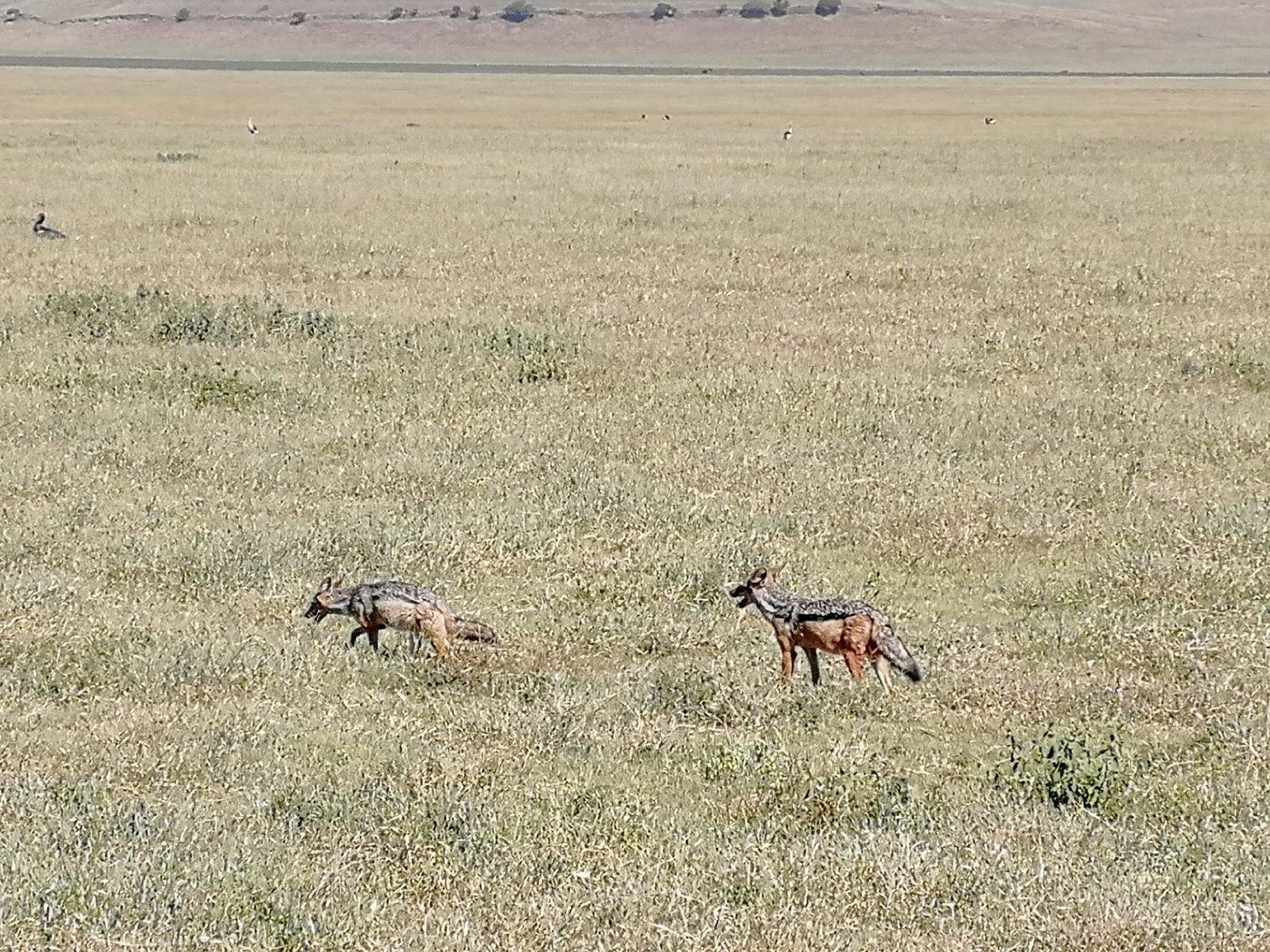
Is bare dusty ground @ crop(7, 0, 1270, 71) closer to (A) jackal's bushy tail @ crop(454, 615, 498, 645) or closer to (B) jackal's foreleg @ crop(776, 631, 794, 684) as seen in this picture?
(A) jackal's bushy tail @ crop(454, 615, 498, 645)

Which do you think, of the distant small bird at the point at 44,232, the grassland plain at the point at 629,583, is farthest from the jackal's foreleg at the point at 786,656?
the distant small bird at the point at 44,232

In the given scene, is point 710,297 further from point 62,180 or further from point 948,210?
point 62,180

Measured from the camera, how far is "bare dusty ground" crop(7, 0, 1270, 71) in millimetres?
164625

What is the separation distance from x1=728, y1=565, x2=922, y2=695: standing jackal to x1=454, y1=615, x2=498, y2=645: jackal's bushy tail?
1606 mm

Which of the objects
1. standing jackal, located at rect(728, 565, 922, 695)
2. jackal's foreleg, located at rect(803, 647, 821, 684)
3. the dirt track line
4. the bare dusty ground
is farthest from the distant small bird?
the bare dusty ground

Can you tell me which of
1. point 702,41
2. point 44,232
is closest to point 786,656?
point 44,232

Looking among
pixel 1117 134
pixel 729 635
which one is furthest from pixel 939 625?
pixel 1117 134

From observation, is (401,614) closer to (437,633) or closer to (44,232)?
(437,633)

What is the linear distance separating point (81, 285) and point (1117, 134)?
42.1 meters

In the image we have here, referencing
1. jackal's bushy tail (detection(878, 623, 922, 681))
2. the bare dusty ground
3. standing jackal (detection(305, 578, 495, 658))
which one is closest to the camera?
jackal's bushy tail (detection(878, 623, 922, 681))

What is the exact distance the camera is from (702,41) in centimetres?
18012

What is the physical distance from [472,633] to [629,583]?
1.64m

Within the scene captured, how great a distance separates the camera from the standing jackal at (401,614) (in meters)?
9.50

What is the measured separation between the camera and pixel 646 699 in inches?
356
